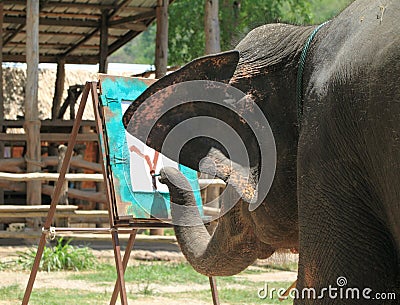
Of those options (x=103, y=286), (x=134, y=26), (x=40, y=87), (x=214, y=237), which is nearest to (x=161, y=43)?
(x=134, y=26)

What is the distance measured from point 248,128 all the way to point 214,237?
0.64m

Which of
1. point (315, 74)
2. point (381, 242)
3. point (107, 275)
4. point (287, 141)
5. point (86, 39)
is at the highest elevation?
point (86, 39)

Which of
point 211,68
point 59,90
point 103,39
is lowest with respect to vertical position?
point 211,68

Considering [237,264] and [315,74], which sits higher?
[315,74]

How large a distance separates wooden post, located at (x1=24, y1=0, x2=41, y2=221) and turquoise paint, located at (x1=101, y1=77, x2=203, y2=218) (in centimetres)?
616

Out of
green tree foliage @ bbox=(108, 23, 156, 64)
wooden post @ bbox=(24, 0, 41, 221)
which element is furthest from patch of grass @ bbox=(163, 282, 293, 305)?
green tree foliage @ bbox=(108, 23, 156, 64)

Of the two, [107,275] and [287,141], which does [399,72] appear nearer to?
[287,141]

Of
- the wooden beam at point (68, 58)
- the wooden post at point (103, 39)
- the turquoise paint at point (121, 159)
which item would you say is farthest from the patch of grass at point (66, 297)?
the wooden beam at point (68, 58)

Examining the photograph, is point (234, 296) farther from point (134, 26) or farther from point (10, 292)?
point (134, 26)

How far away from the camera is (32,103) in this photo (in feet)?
39.7

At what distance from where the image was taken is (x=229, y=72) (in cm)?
300

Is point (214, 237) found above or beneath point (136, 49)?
beneath

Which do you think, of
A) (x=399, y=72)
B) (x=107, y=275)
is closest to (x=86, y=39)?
(x=107, y=275)

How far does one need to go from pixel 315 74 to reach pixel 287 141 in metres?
0.29
